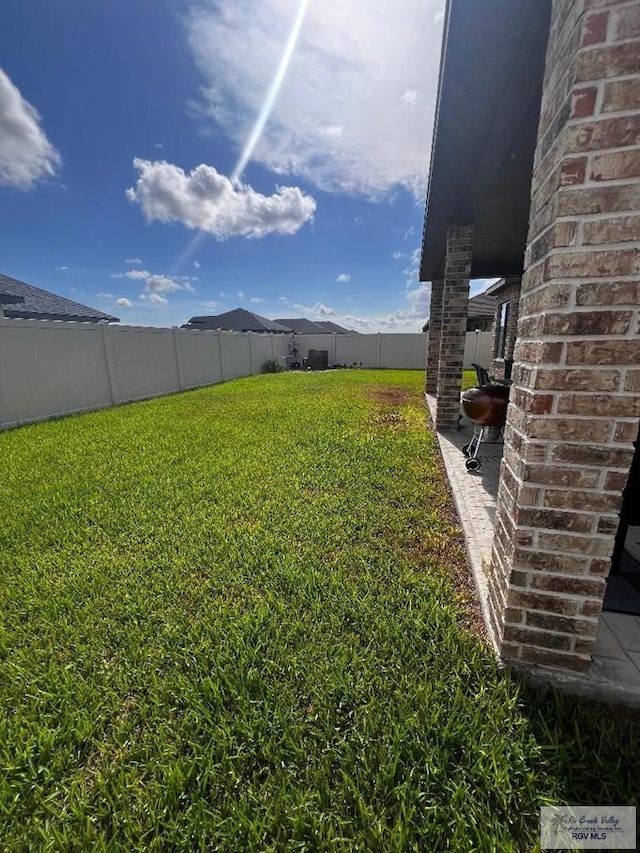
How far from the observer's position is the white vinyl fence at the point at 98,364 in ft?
22.5

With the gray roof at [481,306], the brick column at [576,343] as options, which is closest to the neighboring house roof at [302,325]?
the gray roof at [481,306]

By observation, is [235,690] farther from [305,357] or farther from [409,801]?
[305,357]

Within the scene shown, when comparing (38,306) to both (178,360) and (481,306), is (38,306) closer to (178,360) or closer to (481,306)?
(178,360)

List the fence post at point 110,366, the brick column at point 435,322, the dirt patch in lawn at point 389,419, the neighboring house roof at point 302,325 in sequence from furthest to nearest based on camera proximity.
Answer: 1. the neighboring house roof at point 302,325
2. the fence post at point 110,366
3. the brick column at point 435,322
4. the dirt patch in lawn at point 389,419

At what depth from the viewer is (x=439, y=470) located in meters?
4.18

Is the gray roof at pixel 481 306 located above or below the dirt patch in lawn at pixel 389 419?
above

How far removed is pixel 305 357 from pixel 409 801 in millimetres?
21156

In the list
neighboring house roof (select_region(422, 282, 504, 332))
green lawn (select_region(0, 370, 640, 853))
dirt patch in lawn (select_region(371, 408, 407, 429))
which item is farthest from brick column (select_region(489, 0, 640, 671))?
neighboring house roof (select_region(422, 282, 504, 332))

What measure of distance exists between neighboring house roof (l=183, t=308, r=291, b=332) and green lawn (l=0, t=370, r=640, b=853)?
88.4ft

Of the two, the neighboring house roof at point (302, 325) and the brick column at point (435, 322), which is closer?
the brick column at point (435, 322)

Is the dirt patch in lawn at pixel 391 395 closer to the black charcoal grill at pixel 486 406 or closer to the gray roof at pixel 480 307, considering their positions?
the black charcoal grill at pixel 486 406

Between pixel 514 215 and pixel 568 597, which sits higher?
pixel 514 215

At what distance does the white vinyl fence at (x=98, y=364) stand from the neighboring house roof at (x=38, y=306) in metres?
4.74

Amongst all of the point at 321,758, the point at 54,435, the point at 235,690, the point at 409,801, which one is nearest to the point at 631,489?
the point at 409,801
